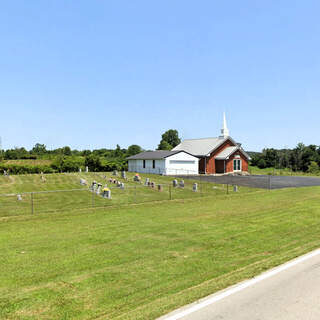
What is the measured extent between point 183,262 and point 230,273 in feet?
4.95

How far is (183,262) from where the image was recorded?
8531 mm

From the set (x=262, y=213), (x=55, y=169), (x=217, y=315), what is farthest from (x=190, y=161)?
(x=217, y=315)

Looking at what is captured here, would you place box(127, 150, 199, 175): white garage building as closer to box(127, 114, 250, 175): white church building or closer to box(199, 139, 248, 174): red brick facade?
box(127, 114, 250, 175): white church building

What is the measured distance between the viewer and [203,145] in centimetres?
5188

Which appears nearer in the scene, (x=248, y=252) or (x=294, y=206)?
(x=248, y=252)

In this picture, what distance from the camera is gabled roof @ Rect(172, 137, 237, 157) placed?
4862 cm

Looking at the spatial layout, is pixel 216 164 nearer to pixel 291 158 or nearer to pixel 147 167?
pixel 147 167

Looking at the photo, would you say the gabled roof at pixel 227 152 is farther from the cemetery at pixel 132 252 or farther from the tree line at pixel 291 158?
the tree line at pixel 291 158

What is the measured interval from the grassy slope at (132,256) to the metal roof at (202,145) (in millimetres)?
32039

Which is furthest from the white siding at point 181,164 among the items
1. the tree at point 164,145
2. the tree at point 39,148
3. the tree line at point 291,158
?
the tree at point 39,148

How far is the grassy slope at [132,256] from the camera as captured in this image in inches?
239

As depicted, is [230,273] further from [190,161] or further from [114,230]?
[190,161]

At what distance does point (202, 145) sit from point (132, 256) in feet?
145

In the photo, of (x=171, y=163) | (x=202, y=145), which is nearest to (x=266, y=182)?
(x=171, y=163)
